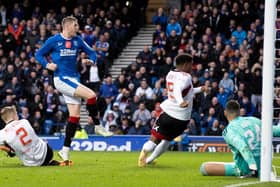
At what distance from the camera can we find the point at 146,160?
14695 millimetres

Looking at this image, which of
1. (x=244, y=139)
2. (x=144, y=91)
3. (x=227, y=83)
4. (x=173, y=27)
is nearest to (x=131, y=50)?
(x=173, y=27)

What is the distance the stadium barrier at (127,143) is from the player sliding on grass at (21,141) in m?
9.41

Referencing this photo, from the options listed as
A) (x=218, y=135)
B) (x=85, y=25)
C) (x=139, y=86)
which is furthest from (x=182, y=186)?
(x=85, y=25)

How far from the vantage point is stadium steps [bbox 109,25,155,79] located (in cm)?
3092

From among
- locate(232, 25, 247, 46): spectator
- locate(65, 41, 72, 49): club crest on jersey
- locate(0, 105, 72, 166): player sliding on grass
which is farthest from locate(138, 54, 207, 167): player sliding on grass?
locate(232, 25, 247, 46): spectator

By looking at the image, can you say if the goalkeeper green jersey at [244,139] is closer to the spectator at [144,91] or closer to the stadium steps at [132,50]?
the spectator at [144,91]

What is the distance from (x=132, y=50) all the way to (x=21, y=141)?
17.9m

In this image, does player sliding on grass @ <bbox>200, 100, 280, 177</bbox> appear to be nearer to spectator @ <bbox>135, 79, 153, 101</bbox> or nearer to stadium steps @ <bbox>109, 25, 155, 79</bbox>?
spectator @ <bbox>135, 79, 153, 101</bbox>

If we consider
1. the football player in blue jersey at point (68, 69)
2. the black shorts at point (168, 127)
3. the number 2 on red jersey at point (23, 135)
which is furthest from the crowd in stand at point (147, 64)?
the number 2 on red jersey at point (23, 135)

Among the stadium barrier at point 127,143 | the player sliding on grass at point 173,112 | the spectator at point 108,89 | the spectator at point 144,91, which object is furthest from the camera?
the spectator at point 108,89

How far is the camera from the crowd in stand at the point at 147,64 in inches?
1004

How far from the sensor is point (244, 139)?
11.9m

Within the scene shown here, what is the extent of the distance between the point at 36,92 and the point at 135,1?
6.98 meters

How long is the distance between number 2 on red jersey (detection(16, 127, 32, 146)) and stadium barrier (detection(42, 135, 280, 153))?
9.90 metres
